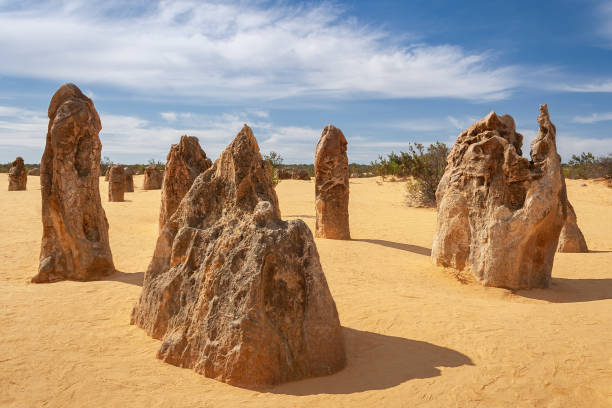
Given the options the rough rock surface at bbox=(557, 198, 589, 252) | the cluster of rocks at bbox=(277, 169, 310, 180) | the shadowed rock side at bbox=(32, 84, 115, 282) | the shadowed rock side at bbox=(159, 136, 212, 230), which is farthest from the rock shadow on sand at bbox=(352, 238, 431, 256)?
the cluster of rocks at bbox=(277, 169, 310, 180)

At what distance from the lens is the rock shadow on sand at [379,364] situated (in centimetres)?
369

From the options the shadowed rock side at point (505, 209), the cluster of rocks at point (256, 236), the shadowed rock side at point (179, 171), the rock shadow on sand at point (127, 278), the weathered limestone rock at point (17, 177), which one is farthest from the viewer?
the weathered limestone rock at point (17, 177)

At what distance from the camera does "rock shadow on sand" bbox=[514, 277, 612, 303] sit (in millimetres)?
6996

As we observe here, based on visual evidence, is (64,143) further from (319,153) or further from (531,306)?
(531,306)

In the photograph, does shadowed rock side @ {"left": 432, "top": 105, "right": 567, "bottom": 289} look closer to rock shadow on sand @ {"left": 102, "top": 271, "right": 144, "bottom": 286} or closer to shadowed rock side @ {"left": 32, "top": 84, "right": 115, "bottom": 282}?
rock shadow on sand @ {"left": 102, "top": 271, "right": 144, "bottom": 286}

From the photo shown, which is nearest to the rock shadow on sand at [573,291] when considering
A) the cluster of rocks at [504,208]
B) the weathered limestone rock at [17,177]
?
the cluster of rocks at [504,208]

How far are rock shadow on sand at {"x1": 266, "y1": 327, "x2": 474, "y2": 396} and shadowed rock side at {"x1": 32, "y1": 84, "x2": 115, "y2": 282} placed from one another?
543cm

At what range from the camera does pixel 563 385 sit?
3658 millimetres

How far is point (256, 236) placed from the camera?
420cm

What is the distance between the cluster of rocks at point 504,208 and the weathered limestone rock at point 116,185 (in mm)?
17385

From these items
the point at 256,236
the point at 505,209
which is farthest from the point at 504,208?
the point at 256,236

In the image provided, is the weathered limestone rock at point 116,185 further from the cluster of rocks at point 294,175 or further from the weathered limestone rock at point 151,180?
the cluster of rocks at point 294,175

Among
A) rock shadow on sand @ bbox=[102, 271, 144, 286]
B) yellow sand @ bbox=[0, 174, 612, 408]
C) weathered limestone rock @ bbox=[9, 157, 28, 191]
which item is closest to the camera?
yellow sand @ bbox=[0, 174, 612, 408]

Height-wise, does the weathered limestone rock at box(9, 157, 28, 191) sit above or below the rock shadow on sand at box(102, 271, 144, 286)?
above
